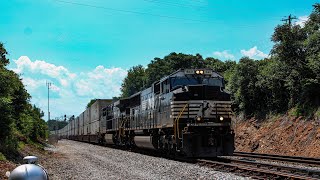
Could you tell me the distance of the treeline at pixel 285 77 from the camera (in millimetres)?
23922

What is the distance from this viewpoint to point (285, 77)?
2719 cm

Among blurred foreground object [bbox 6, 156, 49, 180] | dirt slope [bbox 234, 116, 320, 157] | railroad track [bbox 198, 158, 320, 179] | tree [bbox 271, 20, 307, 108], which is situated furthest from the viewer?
tree [bbox 271, 20, 307, 108]

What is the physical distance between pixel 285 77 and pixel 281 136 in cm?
461

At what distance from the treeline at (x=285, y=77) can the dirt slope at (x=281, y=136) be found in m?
0.98

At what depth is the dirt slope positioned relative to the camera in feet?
70.9

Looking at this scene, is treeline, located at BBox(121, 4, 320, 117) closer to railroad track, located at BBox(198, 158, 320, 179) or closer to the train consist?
the train consist

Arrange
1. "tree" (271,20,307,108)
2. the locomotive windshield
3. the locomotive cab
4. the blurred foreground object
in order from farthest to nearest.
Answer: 1. "tree" (271,20,307,108)
2. the locomotive windshield
3. the locomotive cab
4. the blurred foreground object

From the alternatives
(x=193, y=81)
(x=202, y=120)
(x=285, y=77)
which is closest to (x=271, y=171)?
(x=202, y=120)

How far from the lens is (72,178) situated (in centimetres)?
1281

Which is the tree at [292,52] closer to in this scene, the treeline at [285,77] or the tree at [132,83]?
the treeline at [285,77]

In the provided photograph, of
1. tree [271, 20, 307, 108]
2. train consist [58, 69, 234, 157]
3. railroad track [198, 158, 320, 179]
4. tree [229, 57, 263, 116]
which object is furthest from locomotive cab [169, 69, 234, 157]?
tree [229, 57, 263, 116]

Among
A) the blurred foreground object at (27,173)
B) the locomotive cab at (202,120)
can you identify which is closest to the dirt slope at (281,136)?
the locomotive cab at (202,120)

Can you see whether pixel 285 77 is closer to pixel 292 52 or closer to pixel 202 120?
pixel 292 52

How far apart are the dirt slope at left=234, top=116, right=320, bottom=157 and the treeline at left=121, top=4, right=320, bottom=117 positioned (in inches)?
38.4
